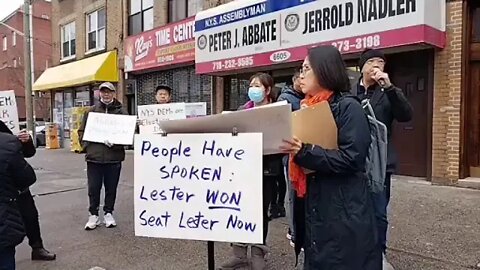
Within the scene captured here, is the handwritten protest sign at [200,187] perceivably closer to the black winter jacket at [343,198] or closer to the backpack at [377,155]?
the black winter jacket at [343,198]

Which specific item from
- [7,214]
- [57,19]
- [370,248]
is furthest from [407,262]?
[57,19]

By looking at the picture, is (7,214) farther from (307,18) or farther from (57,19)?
(57,19)

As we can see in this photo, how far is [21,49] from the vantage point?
40844mm

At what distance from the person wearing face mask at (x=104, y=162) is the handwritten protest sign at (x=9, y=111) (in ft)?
3.63

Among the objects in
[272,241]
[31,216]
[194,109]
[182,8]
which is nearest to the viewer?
[31,216]

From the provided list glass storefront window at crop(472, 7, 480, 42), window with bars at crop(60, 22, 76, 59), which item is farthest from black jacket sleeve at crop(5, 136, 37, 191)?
window with bars at crop(60, 22, 76, 59)

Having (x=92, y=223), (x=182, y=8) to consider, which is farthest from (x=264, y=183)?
(x=182, y=8)

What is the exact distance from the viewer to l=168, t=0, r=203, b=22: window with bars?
13.1 meters

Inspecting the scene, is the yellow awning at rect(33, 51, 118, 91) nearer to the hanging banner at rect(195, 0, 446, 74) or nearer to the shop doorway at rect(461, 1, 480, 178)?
the hanging banner at rect(195, 0, 446, 74)

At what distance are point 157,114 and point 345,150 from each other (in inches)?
130

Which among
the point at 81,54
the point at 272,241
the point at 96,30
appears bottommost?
the point at 272,241

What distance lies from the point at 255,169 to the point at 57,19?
2121cm

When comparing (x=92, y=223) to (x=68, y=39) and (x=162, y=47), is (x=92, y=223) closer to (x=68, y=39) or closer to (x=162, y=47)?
(x=162, y=47)

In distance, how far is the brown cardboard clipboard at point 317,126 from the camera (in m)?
2.17
